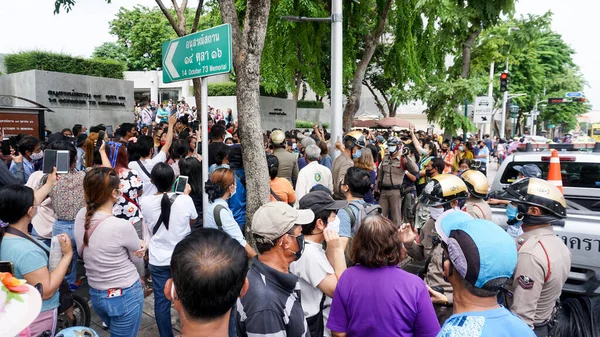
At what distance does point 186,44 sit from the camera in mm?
4227

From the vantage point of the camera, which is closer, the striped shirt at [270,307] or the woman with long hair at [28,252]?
the striped shirt at [270,307]

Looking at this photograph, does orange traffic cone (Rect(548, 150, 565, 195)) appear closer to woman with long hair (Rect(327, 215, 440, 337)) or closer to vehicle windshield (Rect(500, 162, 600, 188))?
vehicle windshield (Rect(500, 162, 600, 188))

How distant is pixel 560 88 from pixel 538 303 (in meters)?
52.6

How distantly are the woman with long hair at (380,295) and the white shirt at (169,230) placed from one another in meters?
1.75

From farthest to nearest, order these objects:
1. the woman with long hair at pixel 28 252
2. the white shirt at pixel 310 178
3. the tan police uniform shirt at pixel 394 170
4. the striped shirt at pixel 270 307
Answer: the tan police uniform shirt at pixel 394 170, the white shirt at pixel 310 178, the woman with long hair at pixel 28 252, the striped shirt at pixel 270 307

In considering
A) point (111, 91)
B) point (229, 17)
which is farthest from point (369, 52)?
point (111, 91)

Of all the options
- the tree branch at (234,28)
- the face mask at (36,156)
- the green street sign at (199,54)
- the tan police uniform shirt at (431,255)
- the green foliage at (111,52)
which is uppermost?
the green foliage at (111,52)

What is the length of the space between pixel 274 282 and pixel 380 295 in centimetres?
61

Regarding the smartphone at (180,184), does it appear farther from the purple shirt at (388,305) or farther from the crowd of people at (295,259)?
the purple shirt at (388,305)

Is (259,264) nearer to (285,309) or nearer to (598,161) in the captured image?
(285,309)

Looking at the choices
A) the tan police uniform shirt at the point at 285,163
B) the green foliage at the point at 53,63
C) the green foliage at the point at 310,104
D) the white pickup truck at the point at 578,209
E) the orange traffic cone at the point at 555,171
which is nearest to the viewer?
the white pickup truck at the point at 578,209

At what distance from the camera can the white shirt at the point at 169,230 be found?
3.62 m

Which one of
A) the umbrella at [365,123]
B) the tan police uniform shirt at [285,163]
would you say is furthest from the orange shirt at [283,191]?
the umbrella at [365,123]

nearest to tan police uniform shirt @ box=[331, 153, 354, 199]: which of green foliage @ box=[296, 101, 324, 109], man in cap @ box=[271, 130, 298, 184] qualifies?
man in cap @ box=[271, 130, 298, 184]
